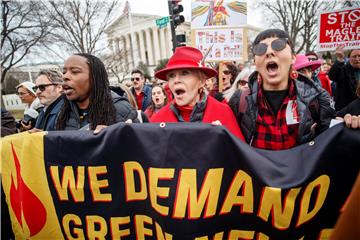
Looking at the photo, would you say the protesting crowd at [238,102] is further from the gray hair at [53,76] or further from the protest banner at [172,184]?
the gray hair at [53,76]

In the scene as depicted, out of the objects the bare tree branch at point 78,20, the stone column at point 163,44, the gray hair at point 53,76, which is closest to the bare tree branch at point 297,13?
the bare tree branch at point 78,20

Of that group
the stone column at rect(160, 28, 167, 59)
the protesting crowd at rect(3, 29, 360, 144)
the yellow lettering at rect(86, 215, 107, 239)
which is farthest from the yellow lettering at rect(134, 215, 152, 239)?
the stone column at rect(160, 28, 167, 59)

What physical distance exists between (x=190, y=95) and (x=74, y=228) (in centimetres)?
133

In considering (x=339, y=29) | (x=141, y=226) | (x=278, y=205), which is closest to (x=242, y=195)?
(x=278, y=205)

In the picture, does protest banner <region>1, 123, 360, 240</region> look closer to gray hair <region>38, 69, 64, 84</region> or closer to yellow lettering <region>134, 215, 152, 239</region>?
yellow lettering <region>134, 215, 152, 239</region>

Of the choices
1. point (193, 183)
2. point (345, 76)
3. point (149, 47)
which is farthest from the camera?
point (149, 47)

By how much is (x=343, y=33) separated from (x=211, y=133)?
447 cm

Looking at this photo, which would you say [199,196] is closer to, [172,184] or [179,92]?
[172,184]

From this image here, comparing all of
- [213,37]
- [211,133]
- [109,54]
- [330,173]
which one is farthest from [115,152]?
[109,54]

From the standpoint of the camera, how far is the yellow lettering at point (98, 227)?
2092mm

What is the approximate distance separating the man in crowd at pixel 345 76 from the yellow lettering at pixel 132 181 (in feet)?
15.4

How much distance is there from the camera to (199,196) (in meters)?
1.97

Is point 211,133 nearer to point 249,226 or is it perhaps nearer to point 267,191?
point 267,191

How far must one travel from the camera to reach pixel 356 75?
5.40 meters
